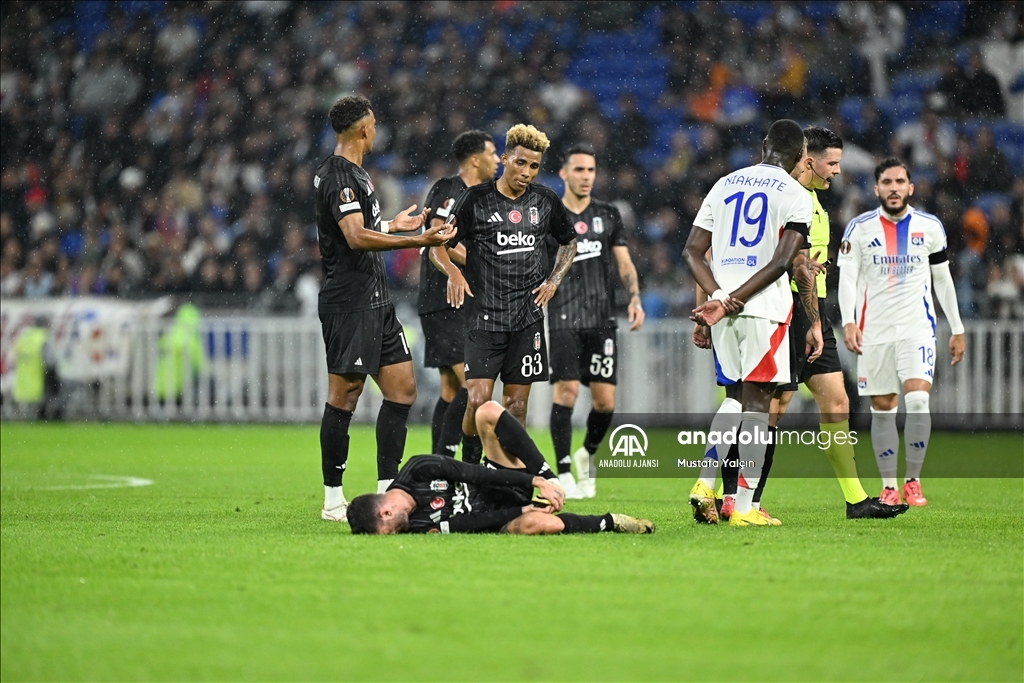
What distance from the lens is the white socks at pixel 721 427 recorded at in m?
6.94

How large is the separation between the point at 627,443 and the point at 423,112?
10320 mm

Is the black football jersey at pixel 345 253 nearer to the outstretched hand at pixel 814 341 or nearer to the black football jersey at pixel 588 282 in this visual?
the black football jersey at pixel 588 282

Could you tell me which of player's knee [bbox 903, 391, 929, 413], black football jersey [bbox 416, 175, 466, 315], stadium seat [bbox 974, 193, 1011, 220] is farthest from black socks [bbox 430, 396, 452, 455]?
stadium seat [bbox 974, 193, 1011, 220]

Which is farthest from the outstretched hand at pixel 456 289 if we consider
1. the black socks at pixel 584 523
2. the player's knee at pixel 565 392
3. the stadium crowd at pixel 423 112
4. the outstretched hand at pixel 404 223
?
the stadium crowd at pixel 423 112

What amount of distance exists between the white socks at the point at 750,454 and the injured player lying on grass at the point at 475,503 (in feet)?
2.49

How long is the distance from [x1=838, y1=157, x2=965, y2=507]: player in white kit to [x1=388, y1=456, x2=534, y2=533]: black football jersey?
2.94 m

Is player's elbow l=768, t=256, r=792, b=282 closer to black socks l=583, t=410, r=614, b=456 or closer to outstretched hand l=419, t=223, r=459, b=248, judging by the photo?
outstretched hand l=419, t=223, r=459, b=248

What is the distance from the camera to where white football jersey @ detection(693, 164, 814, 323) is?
6.83 m

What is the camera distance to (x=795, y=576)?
16.9 ft

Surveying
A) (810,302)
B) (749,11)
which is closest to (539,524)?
(810,302)

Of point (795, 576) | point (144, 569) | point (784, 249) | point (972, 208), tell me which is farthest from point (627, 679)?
point (972, 208)

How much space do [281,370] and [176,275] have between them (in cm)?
374

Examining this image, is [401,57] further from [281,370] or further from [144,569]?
[144,569]

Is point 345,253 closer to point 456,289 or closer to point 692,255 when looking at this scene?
point 456,289
